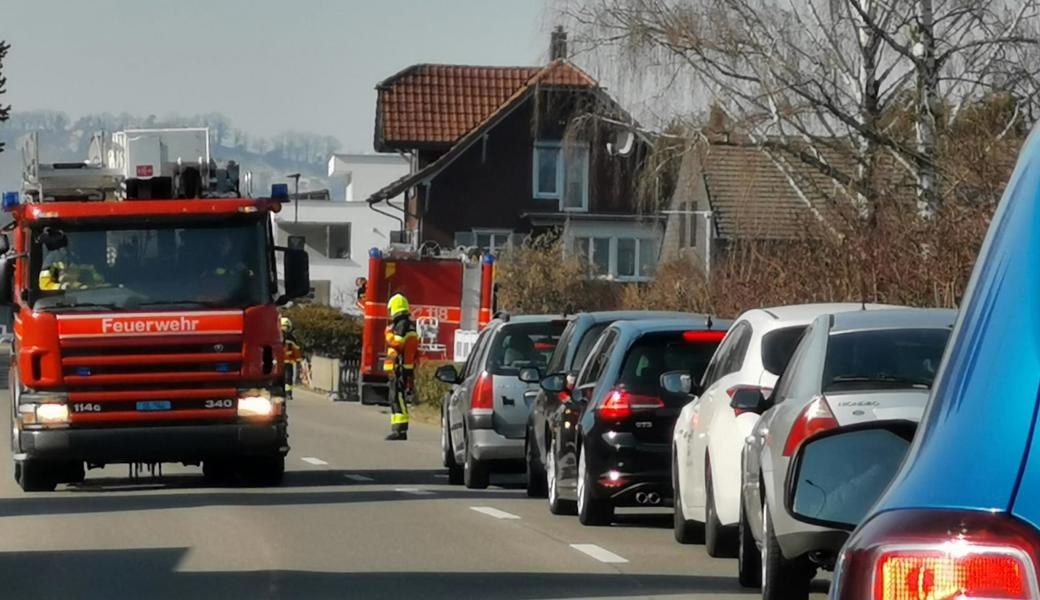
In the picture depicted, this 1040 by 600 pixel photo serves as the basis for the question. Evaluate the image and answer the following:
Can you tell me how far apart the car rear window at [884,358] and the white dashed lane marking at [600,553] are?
3.08m

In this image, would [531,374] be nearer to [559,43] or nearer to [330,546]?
[330,546]

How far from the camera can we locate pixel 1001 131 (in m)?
25.1

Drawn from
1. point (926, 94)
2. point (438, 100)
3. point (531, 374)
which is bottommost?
point (531, 374)

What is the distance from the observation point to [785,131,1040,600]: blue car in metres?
3.21

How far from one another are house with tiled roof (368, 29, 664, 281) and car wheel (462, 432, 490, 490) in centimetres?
4424

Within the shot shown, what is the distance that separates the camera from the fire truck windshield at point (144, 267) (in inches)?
730

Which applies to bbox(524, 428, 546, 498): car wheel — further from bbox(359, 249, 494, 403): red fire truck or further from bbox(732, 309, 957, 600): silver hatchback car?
bbox(359, 249, 494, 403): red fire truck

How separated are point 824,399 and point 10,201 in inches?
450

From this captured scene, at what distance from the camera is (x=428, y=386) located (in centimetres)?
3728

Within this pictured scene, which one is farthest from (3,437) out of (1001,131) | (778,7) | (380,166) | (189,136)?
(380,166)

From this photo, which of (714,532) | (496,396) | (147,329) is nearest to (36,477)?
(147,329)

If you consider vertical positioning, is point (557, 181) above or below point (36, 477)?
above

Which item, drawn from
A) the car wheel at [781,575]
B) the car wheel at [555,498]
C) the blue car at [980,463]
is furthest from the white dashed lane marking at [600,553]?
the blue car at [980,463]

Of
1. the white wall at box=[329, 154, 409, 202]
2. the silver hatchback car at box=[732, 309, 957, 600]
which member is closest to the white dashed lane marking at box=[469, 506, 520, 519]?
the silver hatchback car at box=[732, 309, 957, 600]
